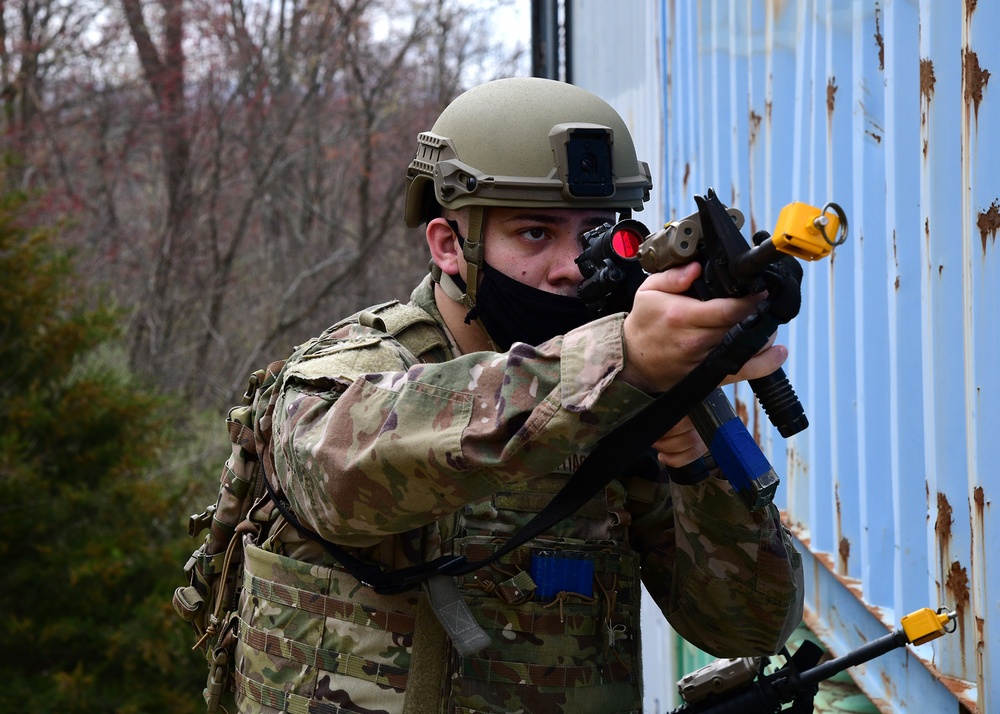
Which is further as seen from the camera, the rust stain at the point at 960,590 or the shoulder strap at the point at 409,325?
the shoulder strap at the point at 409,325

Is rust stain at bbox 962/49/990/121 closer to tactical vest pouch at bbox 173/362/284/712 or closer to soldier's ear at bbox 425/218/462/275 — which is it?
soldier's ear at bbox 425/218/462/275

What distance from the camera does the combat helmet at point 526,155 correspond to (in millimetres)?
2201

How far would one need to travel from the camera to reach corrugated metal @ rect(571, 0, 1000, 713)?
5.77 ft

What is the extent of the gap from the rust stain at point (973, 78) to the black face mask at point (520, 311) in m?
0.72

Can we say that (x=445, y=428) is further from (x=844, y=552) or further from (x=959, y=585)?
(x=844, y=552)

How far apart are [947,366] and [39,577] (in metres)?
6.12

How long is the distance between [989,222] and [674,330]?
1.96 ft

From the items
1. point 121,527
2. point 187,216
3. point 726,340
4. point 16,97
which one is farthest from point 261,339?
point 726,340

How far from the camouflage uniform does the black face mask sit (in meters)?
0.11

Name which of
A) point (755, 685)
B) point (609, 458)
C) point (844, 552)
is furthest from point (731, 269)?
point (844, 552)

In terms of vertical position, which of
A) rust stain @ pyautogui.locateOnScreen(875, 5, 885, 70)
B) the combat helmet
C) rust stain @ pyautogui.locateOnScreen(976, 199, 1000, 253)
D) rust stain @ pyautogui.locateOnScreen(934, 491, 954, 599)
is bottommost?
rust stain @ pyautogui.locateOnScreen(934, 491, 954, 599)

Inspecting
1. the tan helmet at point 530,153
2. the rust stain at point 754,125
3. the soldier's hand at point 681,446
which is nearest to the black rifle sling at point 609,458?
the soldier's hand at point 681,446

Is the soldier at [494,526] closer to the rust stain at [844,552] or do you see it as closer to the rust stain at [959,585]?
the rust stain at [959,585]

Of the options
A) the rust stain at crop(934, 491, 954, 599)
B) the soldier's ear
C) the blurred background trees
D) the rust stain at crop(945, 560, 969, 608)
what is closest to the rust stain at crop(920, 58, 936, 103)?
the rust stain at crop(934, 491, 954, 599)
